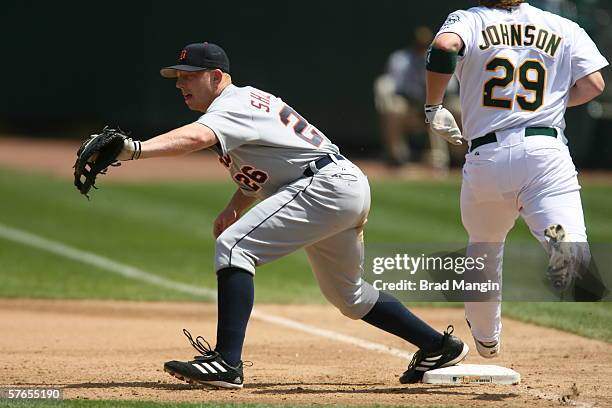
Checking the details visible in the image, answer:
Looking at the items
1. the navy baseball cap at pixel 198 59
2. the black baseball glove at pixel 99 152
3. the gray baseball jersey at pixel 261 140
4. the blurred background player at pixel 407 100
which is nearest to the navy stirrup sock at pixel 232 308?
the gray baseball jersey at pixel 261 140

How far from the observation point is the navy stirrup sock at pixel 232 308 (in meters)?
5.38

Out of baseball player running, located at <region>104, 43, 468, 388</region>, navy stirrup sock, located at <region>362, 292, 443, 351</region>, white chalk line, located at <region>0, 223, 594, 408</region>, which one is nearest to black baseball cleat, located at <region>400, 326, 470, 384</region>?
navy stirrup sock, located at <region>362, 292, 443, 351</region>

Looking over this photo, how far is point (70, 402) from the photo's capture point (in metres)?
5.08

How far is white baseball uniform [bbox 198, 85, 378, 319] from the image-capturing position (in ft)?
17.7

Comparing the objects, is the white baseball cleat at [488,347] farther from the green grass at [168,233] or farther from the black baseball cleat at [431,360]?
the green grass at [168,233]

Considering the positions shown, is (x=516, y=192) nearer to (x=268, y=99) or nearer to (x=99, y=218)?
(x=268, y=99)

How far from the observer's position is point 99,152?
17.0 feet

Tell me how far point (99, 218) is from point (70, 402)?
28.4 ft

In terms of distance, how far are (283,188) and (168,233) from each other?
724 centimetres

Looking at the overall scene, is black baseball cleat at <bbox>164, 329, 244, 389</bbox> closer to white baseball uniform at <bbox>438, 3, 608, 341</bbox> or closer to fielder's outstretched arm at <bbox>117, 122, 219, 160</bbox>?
fielder's outstretched arm at <bbox>117, 122, 219, 160</bbox>

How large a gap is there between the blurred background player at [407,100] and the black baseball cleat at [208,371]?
11377mm

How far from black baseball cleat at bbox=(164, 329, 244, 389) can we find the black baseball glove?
3.20 ft

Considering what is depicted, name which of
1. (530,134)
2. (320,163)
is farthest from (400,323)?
(530,134)

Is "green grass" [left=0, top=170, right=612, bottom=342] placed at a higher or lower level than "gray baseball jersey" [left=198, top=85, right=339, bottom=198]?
lower
